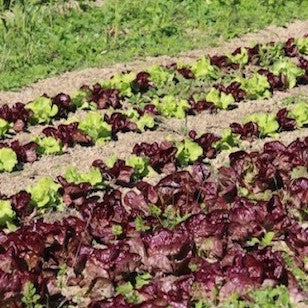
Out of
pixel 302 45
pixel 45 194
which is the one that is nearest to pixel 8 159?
pixel 45 194

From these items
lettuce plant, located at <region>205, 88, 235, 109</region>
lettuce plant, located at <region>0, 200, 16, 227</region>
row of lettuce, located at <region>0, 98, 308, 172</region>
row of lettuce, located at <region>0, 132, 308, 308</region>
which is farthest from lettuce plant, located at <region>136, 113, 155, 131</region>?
lettuce plant, located at <region>0, 200, 16, 227</region>

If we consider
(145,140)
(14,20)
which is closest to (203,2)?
(14,20)

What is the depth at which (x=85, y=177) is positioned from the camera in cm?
689

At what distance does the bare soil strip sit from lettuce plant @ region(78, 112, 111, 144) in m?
0.09

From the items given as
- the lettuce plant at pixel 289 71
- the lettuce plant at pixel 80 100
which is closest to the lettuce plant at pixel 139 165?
the lettuce plant at pixel 80 100

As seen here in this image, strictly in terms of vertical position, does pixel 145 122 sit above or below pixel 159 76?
above

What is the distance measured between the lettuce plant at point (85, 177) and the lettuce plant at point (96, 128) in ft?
3.66

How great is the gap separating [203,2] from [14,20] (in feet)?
11.3

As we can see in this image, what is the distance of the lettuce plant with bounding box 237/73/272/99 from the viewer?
943cm

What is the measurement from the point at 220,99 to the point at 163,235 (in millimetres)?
3787

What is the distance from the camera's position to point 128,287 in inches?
211

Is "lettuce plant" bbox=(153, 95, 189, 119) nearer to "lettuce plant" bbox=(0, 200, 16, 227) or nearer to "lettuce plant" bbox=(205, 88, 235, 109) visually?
"lettuce plant" bbox=(205, 88, 235, 109)

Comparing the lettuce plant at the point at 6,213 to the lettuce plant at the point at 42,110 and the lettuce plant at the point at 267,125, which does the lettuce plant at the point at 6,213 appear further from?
the lettuce plant at the point at 267,125

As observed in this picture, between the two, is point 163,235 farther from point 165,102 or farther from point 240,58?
point 240,58
